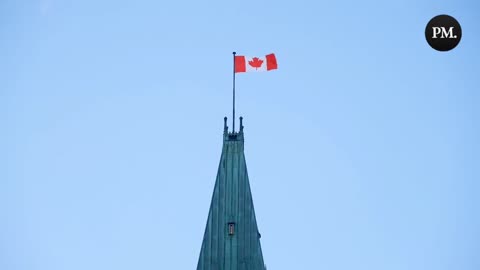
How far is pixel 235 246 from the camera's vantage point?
478ft

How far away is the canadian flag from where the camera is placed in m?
149

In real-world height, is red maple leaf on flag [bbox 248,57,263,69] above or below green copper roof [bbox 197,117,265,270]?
above

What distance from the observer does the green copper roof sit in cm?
14525

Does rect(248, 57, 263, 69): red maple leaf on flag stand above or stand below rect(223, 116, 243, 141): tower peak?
above

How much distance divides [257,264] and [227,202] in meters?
5.52

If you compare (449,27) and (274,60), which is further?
(274,60)

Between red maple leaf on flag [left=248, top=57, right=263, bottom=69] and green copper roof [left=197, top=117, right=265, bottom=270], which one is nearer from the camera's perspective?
green copper roof [left=197, top=117, right=265, bottom=270]

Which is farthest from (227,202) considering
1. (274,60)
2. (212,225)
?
(274,60)

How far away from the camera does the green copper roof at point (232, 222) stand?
145 m

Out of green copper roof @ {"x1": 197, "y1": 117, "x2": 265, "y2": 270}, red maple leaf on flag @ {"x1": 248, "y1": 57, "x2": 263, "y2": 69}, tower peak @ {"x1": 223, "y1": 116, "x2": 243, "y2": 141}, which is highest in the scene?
red maple leaf on flag @ {"x1": 248, "y1": 57, "x2": 263, "y2": 69}

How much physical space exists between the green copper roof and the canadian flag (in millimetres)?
5297

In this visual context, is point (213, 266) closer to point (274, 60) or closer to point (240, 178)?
point (240, 178)

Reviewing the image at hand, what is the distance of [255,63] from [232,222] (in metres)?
12.5

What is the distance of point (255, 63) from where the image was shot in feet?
492
